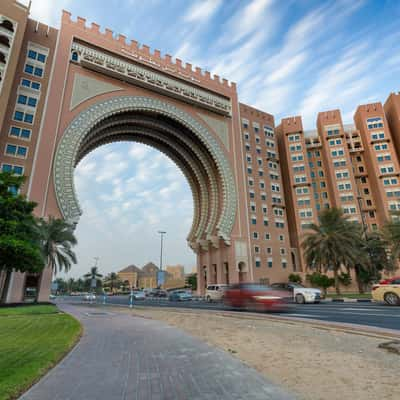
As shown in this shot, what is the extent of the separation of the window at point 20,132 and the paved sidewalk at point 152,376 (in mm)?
30823

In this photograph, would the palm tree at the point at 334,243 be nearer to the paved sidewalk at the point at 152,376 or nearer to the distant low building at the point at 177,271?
the paved sidewalk at the point at 152,376

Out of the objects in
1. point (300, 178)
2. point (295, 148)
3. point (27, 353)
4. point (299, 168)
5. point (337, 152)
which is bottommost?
point (27, 353)

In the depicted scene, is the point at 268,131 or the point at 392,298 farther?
the point at 268,131

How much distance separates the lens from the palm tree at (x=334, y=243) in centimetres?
3281

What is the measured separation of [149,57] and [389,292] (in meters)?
41.7

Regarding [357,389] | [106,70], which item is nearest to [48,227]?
[106,70]

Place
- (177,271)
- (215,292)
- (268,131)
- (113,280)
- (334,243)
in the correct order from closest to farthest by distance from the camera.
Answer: (215,292), (334,243), (268,131), (113,280), (177,271)

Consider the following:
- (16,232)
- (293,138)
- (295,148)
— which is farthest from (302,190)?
(16,232)

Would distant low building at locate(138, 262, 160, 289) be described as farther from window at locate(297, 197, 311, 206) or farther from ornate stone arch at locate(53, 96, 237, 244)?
ornate stone arch at locate(53, 96, 237, 244)

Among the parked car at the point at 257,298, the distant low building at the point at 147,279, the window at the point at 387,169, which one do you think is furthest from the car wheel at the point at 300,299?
the distant low building at the point at 147,279

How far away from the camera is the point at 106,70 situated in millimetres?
35844

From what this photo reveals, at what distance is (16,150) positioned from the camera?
2975 centimetres

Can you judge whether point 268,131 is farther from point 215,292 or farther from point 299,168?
point 215,292

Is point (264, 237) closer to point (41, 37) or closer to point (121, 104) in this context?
point (121, 104)
